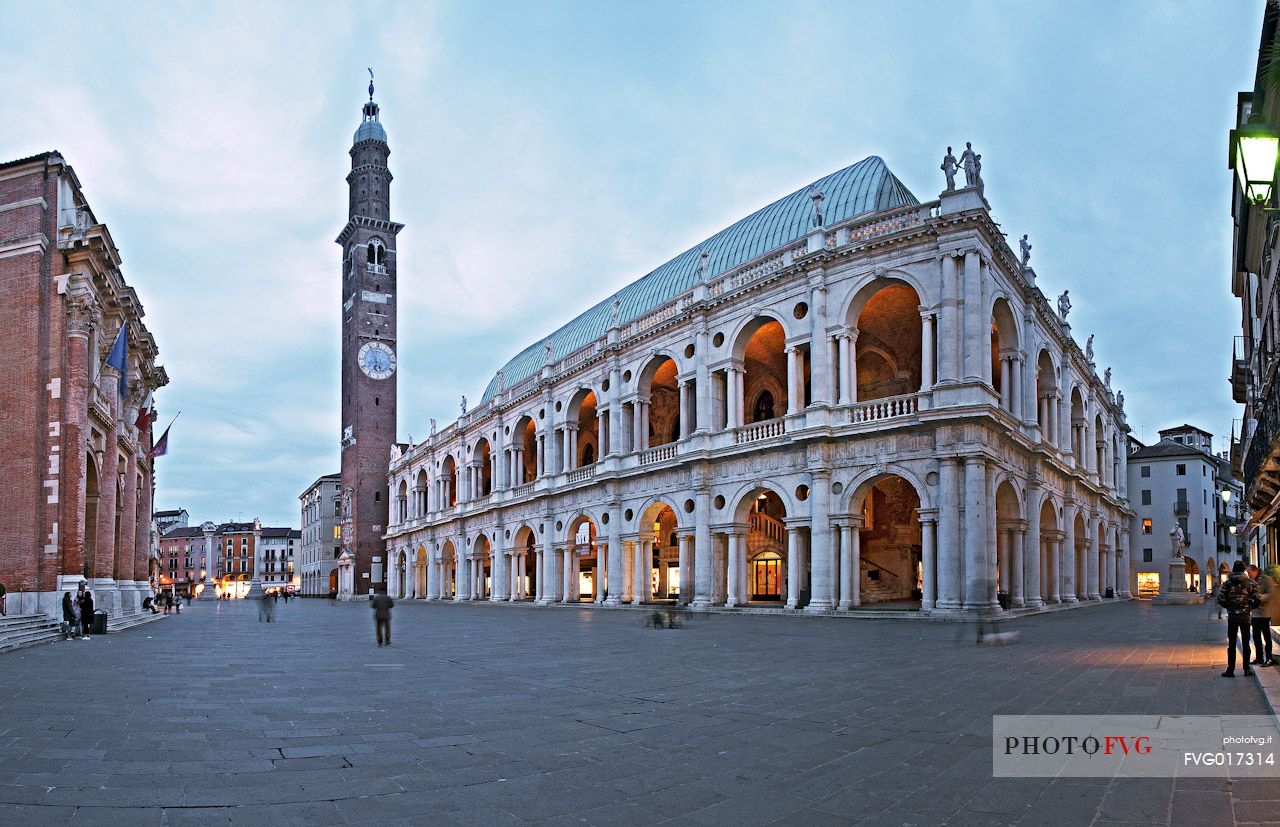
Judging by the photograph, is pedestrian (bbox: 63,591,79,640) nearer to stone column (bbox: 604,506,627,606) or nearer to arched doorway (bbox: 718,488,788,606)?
stone column (bbox: 604,506,627,606)

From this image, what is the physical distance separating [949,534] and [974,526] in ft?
2.52

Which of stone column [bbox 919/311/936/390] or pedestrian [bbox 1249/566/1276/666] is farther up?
stone column [bbox 919/311/936/390]

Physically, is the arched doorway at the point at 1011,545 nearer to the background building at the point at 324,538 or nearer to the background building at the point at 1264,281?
the background building at the point at 1264,281

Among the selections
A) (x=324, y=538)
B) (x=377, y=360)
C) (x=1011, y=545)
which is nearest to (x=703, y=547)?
(x=1011, y=545)

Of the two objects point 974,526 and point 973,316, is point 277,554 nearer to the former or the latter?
point 974,526

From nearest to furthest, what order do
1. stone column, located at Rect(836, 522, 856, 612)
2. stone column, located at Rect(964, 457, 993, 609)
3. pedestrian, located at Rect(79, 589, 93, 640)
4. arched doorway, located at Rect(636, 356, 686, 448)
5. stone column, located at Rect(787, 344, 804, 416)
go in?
pedestrian, located at Rect(79, 589, 93, 640)
stone column, located at Rect(964, 457, 993, 609)
stone column, located at Rect(836, 522, 856, 612)
stone column, located at Rect(787, 344, 804, 416)
arched doorway, located at Rect(636, 356, 686, 448)

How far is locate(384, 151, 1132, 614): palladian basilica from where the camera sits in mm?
27266

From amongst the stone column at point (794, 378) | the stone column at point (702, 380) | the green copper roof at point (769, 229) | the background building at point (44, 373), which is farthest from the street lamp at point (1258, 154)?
the stone column at point (702, 380)

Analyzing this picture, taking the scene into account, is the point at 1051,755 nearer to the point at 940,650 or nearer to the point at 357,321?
the point at 940,650

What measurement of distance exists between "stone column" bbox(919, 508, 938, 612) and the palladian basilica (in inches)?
3.4

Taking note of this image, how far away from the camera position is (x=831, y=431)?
29.4 metres

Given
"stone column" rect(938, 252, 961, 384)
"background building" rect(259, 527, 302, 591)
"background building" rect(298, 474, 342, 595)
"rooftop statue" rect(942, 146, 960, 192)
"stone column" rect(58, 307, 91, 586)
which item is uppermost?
"rooftop statue" rect(942, 146, 960, 192)

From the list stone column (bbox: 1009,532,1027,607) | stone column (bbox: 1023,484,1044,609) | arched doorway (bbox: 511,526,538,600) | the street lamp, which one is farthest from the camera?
arched doorway (bbox: 511,526,538,600)

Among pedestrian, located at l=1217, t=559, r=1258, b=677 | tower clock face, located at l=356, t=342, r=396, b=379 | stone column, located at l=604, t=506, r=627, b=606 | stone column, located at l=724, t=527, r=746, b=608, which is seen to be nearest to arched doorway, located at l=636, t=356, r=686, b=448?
stone column, located at l=604, t=506, r=627, b=606
